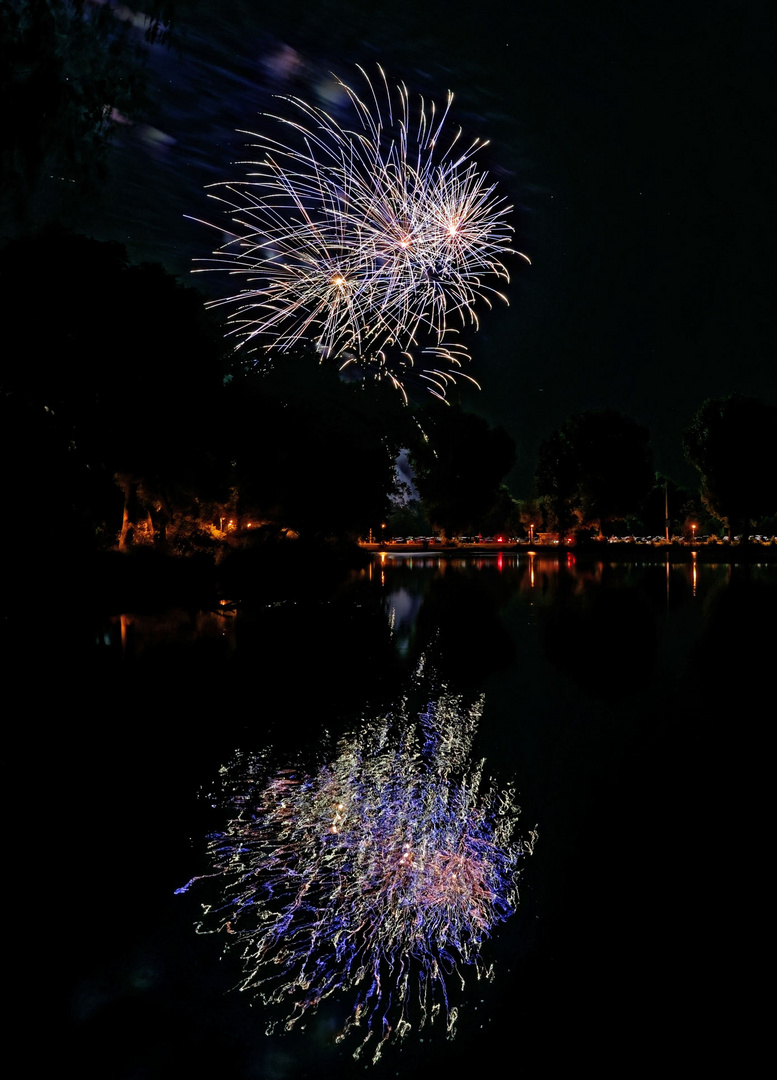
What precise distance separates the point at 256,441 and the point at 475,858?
3177 centimetres

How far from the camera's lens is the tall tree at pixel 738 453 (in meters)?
74.3

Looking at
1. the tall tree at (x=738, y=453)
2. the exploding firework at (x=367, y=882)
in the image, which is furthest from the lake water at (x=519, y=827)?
the tall tree at (x=738, y=453)

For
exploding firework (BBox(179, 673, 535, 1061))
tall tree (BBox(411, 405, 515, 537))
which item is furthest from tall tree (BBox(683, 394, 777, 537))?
exploding firework (BBox(179, 673, 535, 1061))

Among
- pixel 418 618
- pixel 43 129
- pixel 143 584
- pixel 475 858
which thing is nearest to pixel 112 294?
pixel 143 584

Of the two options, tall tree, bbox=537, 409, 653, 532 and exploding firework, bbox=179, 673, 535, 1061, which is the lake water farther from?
tall tree, bbox=537, 409, 653, 532

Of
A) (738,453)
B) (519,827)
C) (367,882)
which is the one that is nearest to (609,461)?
(738,453)

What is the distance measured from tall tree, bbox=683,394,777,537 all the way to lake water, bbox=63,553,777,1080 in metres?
67.6

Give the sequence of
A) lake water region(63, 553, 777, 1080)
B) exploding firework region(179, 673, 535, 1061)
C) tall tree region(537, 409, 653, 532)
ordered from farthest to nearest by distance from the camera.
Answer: tall tree region(537, 409, 653, 532), exploding firework region(179, 673, 535, 1061), lake water region(63, 553, 777, 1080)

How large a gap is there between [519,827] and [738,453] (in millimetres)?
78009

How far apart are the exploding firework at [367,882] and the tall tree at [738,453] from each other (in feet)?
252

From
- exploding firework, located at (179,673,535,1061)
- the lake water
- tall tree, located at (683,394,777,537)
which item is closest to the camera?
the lake water

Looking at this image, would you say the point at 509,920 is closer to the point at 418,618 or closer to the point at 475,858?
the point at 475,858

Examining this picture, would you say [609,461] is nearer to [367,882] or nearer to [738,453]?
[738,453]

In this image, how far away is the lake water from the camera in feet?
10.6
